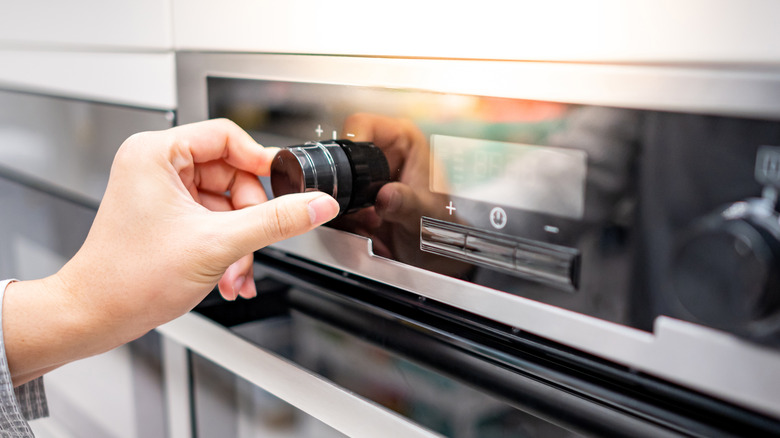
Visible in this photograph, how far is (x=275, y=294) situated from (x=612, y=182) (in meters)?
0.32

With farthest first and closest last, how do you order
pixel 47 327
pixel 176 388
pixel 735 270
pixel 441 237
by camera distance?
pixel 176 388 < pixel 47 327 < pixel 441 237 < pixel 735 270

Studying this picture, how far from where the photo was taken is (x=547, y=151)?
1.00ft

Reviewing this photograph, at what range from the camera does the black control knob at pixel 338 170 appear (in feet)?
1.26

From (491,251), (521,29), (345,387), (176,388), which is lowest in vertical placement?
(176,388)

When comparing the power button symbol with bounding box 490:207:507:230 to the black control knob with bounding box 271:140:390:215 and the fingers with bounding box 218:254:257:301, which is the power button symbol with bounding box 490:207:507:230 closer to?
the black control knob with bounding box 271:140:390:215

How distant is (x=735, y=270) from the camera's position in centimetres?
24

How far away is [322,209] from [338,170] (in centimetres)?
3

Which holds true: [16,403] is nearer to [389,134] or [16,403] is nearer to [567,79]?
[389,134]

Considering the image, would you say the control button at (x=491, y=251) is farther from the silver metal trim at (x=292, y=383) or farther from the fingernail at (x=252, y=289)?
the fingernail at (x=252, y=289)

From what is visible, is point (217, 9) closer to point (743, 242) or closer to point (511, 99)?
point (511, 99)

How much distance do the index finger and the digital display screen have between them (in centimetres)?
18

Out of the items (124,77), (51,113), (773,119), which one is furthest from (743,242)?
(51,113)

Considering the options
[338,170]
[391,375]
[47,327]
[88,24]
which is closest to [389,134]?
[338,170]

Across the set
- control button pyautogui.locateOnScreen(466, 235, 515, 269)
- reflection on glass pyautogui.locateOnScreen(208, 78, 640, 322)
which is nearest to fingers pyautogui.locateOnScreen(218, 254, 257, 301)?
reflection on glass pyautogui.locateOnScreen(208, 78, 640, 322)
